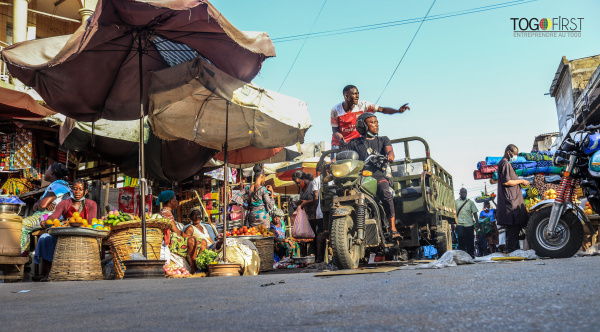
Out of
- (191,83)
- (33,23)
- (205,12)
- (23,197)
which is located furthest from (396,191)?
(33,23)

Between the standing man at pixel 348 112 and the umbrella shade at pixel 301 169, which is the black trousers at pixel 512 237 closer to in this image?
the standing man at pixel 348 112

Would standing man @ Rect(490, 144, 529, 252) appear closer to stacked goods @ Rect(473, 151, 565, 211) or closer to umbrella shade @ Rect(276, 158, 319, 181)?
stacked goods @ Rect(473, 151, 565, 211)

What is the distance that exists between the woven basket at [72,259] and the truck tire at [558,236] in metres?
5.75

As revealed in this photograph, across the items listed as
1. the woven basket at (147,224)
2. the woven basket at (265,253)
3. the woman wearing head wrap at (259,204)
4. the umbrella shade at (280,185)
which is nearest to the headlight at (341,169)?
the woven basket at (265,253)

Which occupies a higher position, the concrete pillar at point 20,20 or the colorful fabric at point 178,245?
the concrete pillar at point 20,20

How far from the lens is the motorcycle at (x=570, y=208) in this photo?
6703 millimetres

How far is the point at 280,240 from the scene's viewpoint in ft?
34.5

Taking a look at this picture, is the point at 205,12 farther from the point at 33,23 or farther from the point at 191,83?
the point at 33,23

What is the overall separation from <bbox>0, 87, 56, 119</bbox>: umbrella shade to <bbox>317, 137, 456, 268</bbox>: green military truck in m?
5.86

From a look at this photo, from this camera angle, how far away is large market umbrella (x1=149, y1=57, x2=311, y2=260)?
23.3 ft

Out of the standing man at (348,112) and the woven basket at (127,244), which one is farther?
the standing man at (348,112)

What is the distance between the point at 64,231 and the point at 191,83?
8.61 ft

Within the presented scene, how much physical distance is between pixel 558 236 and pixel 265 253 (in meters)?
4.31

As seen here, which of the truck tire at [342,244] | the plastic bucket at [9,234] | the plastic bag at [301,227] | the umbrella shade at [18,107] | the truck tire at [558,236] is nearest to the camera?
the truck tire at [342,244]
